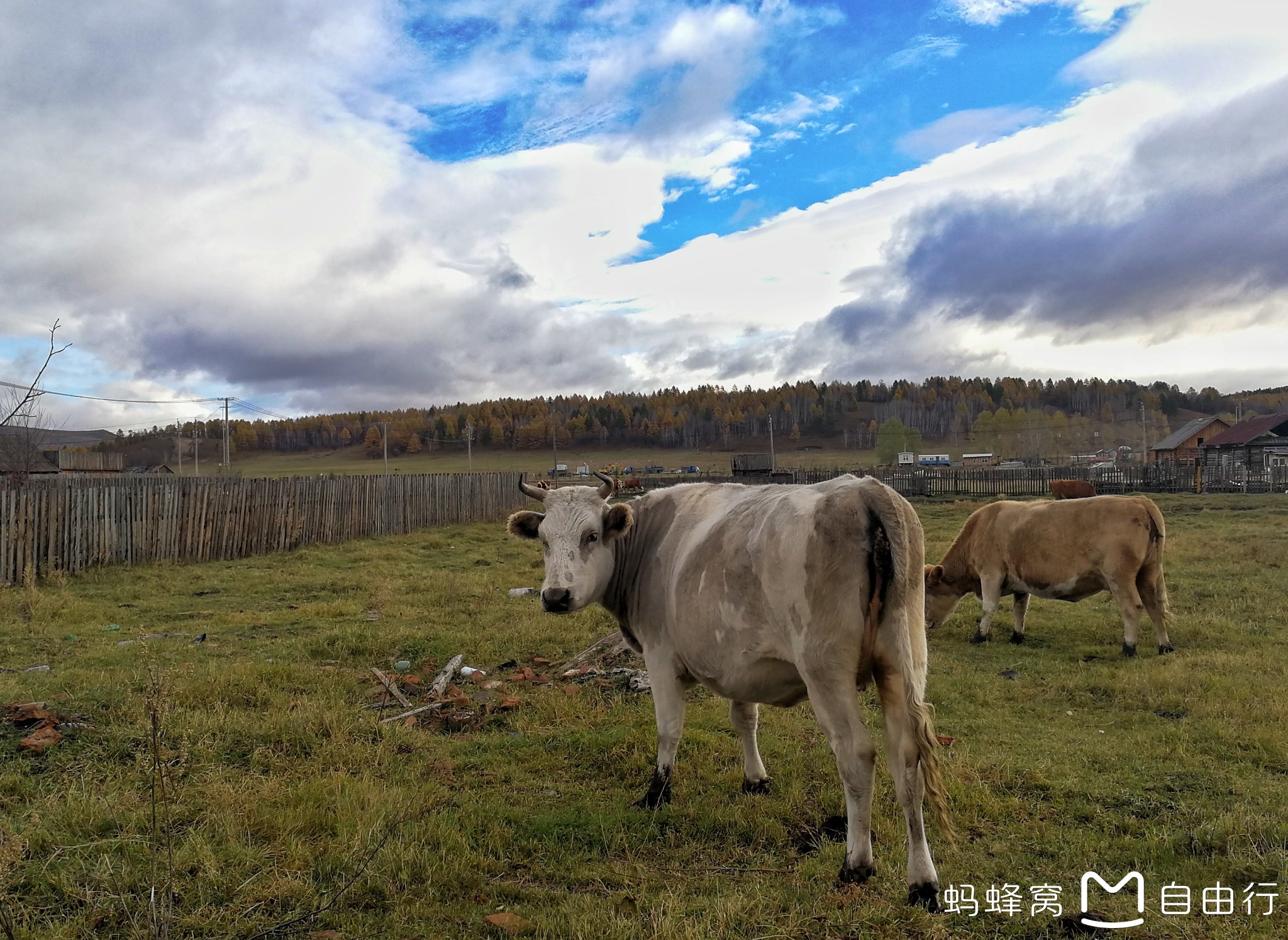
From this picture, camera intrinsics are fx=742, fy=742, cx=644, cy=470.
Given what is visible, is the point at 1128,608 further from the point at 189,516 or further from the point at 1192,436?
the point at 1192,436

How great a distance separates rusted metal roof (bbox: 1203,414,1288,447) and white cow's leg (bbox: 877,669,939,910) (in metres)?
51.4

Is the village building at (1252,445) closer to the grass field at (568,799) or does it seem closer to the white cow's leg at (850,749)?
the grass field at (568,799)

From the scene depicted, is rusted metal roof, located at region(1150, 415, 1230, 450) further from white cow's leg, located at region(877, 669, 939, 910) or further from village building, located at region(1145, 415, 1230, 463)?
white cow's leg, located at region(877, 669, 939, 910)

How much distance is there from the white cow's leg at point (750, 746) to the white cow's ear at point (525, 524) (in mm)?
2029

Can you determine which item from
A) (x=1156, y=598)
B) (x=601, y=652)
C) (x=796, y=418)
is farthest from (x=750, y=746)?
(x=796, y=418)

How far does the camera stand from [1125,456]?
253 feet

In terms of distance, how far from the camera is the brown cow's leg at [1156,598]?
9.09 m

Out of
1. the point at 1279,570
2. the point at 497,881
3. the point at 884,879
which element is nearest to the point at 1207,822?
the point at 884,879

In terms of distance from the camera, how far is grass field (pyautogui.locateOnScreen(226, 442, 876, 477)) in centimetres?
9369

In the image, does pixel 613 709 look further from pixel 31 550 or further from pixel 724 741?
pixel 31 550

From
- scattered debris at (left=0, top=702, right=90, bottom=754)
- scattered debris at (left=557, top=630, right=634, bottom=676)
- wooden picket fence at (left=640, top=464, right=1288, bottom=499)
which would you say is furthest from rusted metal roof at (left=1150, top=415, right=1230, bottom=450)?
scattered debris at (left=0, top=702, right=90, bottom=754)

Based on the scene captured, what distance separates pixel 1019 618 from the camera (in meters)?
10.2

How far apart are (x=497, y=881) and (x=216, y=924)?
1297mm

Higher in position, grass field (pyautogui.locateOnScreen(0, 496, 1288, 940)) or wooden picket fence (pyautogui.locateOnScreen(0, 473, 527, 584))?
wooden picket fence (pyautogui.locateOnScreen(0, 473, 527, 584))
